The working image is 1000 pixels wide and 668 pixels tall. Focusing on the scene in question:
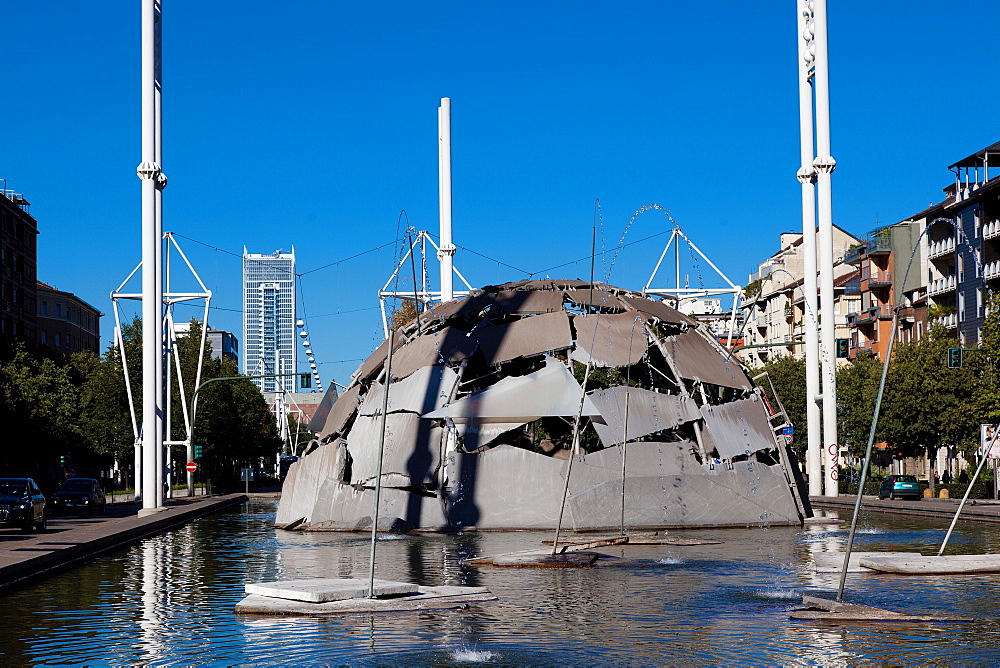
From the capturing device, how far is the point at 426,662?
11.1 meters

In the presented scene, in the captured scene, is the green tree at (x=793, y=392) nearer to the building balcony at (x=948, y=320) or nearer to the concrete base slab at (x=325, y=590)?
the building balcony at (x=948, y=320)

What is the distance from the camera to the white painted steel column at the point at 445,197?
4928 centimetres

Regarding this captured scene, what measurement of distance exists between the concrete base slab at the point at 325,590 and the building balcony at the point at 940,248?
7236cm

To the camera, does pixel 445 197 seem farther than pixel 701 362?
Yes

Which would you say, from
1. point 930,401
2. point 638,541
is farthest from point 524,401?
point 930,401

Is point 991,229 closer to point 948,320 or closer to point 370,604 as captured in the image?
point 948,320

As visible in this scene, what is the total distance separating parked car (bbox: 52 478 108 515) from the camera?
153 ft

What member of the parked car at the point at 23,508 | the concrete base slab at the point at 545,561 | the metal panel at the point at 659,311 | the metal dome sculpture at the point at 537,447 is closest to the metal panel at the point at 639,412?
the metal dome sculpture at the point at 537,447

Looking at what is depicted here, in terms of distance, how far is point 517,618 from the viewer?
45.7ft

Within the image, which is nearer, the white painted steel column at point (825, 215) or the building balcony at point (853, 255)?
the white painted steel column at point (825, 215)

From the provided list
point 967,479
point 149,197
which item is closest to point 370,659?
point 149,197

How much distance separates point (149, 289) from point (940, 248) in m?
59.6

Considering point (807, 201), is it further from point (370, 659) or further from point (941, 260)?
point (370, 659)

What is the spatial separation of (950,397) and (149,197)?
4175 centimetres
